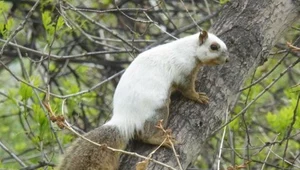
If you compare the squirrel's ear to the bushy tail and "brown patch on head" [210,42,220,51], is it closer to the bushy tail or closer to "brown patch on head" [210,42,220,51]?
Answer: "brown patch on head" [210,42,220,51]

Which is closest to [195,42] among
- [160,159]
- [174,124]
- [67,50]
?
[174,124]

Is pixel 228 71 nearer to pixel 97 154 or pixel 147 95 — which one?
pixel 147 95

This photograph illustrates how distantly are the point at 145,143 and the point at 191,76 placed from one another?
1.37 ft

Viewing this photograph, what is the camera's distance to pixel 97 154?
101 inches

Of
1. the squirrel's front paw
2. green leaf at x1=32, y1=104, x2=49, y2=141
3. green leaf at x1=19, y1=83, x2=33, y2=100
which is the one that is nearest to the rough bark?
the squirrel's front paw

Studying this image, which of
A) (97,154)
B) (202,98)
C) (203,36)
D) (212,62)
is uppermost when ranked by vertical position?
(203,36)

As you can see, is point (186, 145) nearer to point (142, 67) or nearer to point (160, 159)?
point (160, 159)

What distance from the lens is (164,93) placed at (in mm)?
2729

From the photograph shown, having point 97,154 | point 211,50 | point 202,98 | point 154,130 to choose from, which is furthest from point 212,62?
point 97,154

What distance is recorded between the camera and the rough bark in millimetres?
2557

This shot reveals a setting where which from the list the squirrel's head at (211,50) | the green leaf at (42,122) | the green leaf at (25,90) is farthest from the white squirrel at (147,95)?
the green leaf at (25,90)

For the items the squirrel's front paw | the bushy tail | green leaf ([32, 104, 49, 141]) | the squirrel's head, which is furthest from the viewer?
green leaf ([32, 104, 49, 141])

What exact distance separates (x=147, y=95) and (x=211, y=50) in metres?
0.39

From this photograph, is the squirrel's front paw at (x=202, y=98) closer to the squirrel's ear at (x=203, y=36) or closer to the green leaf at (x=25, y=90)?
the squirrel's ear at (x=203, y=36)
